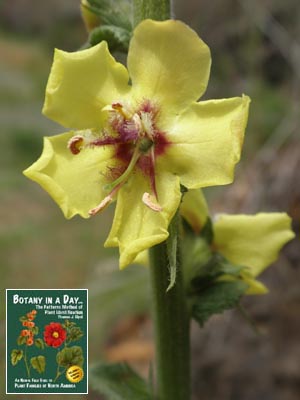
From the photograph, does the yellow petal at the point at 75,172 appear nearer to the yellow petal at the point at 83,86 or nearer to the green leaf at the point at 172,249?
the yellow petal at the point at 83,86

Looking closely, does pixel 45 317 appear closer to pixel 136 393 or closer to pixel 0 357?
pixel 136 393

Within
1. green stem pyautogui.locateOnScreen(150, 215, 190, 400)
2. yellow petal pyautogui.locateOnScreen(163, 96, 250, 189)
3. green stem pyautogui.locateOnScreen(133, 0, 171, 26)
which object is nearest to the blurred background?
green stem pyautogui.locateOnScreen(150, 215, 190, 400)

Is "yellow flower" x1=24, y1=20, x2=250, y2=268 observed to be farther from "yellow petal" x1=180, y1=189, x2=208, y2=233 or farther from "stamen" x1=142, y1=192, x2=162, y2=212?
"yellow petal" x1=180, y1=189, x2=208, y2=233

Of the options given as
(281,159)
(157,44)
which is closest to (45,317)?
(157,44)

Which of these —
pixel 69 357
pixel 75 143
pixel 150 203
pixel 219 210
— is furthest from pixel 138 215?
pixel 219 210

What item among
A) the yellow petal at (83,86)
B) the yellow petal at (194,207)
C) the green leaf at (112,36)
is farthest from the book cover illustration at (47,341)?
the green leaf at (112,36)

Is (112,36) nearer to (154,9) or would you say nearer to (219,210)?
(154,9)

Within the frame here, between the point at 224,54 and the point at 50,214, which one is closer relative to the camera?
the point at 50,214
